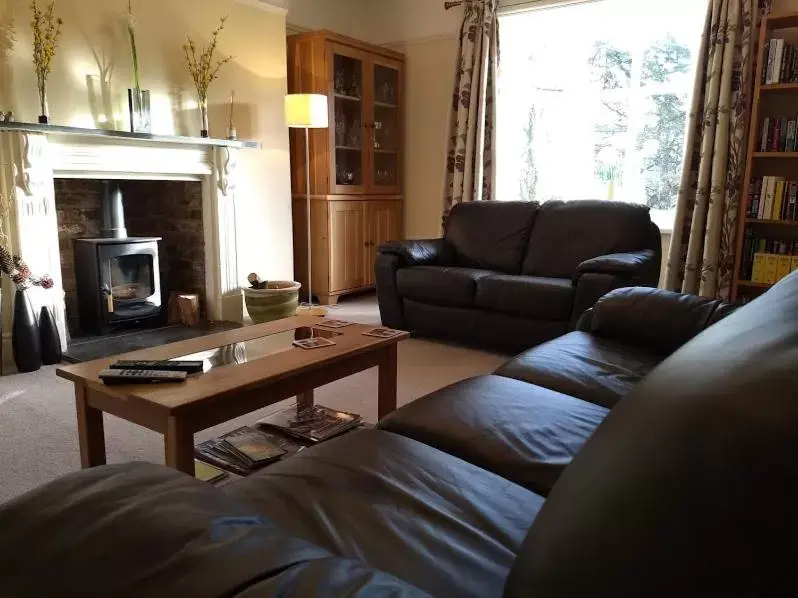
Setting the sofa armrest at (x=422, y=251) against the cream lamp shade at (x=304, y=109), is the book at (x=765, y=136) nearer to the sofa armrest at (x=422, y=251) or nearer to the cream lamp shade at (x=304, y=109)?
the sofa armrest at (x=422, y=251)

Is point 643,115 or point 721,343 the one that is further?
point 643,115

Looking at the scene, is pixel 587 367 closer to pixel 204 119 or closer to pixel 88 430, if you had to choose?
pixel 88 430

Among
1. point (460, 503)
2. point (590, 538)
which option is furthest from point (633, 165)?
point (590, 538)

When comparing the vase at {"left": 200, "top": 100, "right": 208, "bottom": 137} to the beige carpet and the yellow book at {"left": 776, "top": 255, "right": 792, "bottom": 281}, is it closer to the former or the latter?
the beige carpet

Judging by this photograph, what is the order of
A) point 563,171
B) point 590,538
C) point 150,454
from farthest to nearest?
point 563,171
point 150,454
point 590,538

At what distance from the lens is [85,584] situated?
25.2 inches

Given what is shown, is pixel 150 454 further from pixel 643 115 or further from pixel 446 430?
pixel 643 115

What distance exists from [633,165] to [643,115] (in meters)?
0.37

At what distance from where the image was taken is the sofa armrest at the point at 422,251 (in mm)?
3822

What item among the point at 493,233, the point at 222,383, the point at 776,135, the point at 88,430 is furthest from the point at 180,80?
the point at 776,135

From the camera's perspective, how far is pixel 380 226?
5410mm

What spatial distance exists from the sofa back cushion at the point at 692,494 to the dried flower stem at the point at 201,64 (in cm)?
392

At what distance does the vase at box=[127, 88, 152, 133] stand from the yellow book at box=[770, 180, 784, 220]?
3.83m

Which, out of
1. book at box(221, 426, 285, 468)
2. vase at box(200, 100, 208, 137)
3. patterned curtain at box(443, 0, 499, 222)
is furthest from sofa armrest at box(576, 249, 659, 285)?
vase at box(200, 100, 208, 137)
